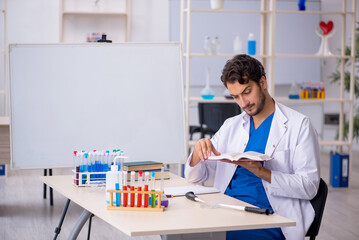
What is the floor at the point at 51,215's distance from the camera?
149 inches

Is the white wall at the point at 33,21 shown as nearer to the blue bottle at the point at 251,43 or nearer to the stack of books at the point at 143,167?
the blue bottle at the point at 251,43

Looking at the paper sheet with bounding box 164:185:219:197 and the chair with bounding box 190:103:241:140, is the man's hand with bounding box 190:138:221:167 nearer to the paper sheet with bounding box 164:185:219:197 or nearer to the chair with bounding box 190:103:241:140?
the paper sheet with bounding box 164:185:219:197

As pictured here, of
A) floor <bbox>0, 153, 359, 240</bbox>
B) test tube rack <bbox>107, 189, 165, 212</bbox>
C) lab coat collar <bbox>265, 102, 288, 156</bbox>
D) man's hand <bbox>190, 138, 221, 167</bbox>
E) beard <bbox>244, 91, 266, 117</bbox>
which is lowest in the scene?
floor <bbox>0, 153, 359, 240</bbox>

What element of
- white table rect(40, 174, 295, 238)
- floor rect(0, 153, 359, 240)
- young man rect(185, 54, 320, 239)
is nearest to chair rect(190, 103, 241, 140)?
floor rect(0, 153, 359, 240)

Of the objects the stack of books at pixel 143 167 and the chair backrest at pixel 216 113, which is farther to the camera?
the chair backrest at pixel 216 113

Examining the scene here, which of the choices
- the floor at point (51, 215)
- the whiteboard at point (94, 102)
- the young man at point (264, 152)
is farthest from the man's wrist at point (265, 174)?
the floor at point (51, 215)

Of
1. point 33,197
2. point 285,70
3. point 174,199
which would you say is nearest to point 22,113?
point 174,199

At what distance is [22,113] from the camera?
2928 millimetres

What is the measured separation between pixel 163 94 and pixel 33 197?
96.1 inches

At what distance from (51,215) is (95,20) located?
134 inches

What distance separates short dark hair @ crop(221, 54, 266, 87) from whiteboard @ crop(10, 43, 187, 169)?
2.67 feet

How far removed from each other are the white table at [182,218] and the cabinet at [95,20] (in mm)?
5134

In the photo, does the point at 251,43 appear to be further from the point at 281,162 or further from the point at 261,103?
the point at 281,162

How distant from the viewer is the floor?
12.4ft
